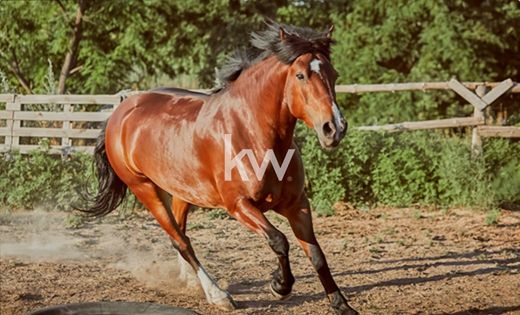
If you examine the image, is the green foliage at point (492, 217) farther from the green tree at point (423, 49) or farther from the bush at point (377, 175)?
the green tree at point (423, 49)

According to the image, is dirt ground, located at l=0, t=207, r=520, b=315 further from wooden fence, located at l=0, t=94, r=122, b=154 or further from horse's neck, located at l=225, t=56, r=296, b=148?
wooden fence, located at l=0, t=94, r=122, b=154

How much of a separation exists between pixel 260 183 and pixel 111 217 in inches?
212

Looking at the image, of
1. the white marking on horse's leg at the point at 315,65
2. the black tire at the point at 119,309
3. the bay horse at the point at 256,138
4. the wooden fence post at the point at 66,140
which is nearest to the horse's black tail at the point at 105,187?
the bay horse at the point at 256,138

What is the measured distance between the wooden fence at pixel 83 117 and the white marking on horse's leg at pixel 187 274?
547 centimetres

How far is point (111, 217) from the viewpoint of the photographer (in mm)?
9867

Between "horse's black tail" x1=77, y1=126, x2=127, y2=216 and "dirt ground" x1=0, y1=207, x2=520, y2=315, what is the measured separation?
1.88 ft

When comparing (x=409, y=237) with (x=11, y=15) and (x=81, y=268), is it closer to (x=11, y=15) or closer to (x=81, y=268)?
(x=81, y=268)

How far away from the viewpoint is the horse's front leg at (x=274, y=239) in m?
4.84

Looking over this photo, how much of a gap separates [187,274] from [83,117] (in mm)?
6157

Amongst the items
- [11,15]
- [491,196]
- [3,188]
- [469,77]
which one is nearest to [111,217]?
[3,188]

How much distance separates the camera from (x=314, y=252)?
194 inches

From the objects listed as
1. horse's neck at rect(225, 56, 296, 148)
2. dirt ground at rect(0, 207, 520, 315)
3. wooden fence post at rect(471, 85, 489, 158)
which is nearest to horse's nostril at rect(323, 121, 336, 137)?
horse's neck at rect(225, 56, 296, 148)

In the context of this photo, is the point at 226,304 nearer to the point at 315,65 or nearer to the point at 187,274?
the point at 187,274

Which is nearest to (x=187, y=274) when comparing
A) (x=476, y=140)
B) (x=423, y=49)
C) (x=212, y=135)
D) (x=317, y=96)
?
Result: (x=212, y=135)
